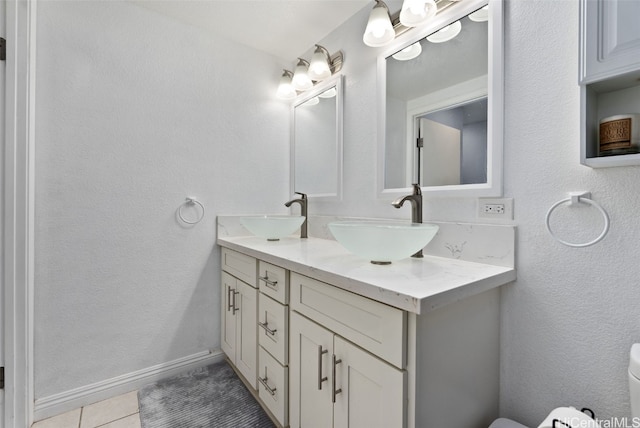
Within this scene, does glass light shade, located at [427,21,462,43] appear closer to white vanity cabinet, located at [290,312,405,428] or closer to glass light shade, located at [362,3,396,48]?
glass light shade, located at [362,3,396,48]

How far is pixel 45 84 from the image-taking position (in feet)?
4.55

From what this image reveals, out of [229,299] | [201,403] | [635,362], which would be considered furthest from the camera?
[229,299]

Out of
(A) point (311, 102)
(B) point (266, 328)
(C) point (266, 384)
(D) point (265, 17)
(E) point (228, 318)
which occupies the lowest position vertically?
(C) point (266, 384)

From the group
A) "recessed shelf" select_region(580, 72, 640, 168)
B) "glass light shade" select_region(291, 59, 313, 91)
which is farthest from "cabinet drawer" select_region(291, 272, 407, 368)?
"glass light shade" select_region(291, 59, 313, 91)

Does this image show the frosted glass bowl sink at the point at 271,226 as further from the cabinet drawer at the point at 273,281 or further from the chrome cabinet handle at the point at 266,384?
the chrome cabinet handle at the point at 266,384

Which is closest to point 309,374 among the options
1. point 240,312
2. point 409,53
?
point 240,312

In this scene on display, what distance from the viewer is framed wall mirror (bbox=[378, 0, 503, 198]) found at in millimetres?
1091

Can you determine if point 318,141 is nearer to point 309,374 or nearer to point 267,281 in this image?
point 267,281

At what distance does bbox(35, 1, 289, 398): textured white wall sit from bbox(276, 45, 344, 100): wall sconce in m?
0.21

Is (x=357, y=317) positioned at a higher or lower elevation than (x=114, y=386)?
higher

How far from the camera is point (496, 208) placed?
1.09 metres

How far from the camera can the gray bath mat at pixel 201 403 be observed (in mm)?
1341

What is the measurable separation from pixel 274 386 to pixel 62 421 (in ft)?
3.42

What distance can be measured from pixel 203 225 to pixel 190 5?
1228mm
